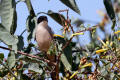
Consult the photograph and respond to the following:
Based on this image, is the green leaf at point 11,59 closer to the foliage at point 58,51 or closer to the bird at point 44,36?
the foliage at point 58,51

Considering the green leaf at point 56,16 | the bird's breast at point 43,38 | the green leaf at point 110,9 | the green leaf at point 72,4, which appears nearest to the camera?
the green leaf at point 72,4

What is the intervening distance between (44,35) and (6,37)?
0.85 m

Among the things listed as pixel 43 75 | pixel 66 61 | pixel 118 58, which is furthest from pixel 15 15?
pixel 118 58

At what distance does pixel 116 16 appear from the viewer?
1812 millimetres

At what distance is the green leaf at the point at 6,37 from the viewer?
1440 millimetres

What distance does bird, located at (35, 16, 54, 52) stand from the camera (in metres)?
2.20

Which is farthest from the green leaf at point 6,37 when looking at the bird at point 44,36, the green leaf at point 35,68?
the bird at point 44,36

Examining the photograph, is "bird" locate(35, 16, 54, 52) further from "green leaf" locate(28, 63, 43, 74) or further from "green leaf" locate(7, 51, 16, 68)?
"green leaf" locate(7, 51, 16, 68)

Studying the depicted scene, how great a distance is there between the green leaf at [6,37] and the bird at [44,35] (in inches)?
25.8

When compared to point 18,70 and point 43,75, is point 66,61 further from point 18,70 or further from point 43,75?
point 18,70

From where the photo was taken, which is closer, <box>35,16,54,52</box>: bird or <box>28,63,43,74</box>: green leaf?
<box>28,63,43,74</box>: green leaf

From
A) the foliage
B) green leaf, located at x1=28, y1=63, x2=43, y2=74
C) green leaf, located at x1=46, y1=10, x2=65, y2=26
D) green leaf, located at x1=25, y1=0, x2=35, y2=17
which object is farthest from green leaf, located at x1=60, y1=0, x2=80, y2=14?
green leaf, located at x1=28, y1=63, x2=43, y2=74

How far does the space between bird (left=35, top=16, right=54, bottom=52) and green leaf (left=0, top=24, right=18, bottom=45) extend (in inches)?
25.8

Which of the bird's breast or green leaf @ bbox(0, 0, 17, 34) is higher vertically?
green leaf @ bbox(0, 0, 17, 34)
